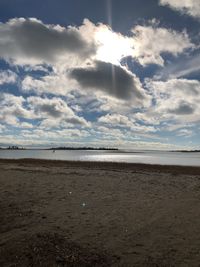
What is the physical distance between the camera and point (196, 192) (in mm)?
18859

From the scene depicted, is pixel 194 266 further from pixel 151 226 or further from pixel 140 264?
pixel 151 226

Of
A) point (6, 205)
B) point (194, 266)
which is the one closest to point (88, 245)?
point (194, 266)

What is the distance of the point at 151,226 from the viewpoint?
35.1 ft

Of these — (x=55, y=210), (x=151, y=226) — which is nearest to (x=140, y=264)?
(x=151, y=226)

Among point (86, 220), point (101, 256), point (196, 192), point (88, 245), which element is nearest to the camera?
point (101, 256)

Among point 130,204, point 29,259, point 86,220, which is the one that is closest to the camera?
point 29,259

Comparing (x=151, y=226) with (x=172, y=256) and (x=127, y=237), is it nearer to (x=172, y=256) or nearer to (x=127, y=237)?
(x=127, y=237)

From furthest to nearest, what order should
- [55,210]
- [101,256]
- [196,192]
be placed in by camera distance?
1. [196,192]
2. [55,210]
3. [101,256]

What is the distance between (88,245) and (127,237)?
153 centimetres

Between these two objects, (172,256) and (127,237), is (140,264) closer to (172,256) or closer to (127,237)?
(172,256)

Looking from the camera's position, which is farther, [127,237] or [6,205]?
[6,205]

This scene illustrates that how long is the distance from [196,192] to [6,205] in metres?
11.8

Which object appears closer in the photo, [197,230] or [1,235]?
[1,235]

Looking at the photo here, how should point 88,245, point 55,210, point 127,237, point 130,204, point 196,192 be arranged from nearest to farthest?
point 88,245 < point 127,237 < point 55,210 < point 130,204 < point 196,192
